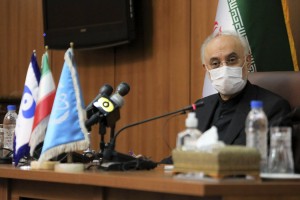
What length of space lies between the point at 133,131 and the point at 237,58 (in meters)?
2.16

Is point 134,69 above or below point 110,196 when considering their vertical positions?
above

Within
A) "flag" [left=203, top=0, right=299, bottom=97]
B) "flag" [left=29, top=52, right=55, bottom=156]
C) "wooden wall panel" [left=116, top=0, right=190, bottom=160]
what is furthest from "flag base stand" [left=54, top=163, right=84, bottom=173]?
"wooden wall panel" [left=116, top=0, right=190, bottom=160]

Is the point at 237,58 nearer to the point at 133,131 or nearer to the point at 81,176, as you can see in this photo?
the point at 81,176

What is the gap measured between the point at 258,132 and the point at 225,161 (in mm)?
351

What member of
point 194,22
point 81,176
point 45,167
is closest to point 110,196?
point 81,176

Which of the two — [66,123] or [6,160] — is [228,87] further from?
[6,160]

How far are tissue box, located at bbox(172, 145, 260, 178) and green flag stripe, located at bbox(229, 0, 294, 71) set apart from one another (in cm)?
175

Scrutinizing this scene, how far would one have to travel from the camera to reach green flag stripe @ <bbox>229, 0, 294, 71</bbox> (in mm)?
3512

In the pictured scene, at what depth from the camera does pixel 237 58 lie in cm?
297

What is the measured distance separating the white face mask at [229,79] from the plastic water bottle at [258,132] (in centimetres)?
80

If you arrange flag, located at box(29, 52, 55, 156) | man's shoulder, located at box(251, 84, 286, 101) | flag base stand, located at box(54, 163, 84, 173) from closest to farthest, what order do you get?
1. flag base stand, located at box(54, 163, 84, 173)
2. flag, located at box(29, 52, 55, 156)
3. man's shoulder, located at box(251, 84, 286, 101)

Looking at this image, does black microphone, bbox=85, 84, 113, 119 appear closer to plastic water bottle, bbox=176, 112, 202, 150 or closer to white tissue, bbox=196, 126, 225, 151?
plastic water bottle, bbox=176, 112, 202, 150

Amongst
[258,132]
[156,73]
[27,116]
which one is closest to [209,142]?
[258,132]

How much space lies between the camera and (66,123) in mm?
2402
